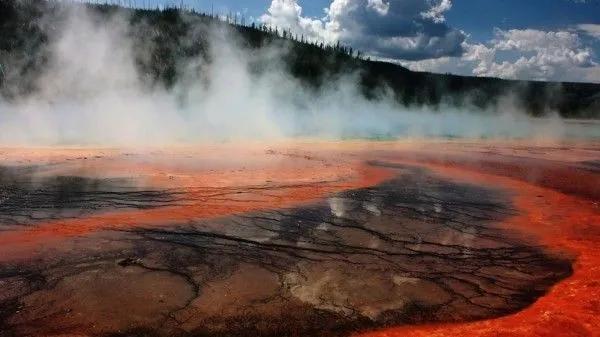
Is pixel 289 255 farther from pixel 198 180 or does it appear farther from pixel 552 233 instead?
pixel 198 180

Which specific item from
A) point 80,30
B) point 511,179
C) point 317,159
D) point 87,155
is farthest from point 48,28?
point 511,179

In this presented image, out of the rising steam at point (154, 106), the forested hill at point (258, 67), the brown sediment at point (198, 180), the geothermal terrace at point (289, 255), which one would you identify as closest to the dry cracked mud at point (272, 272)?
the geothermal terrace at point (289, 255)

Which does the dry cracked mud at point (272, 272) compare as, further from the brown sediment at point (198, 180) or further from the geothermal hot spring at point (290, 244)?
the brown sediment at point (198, 180)

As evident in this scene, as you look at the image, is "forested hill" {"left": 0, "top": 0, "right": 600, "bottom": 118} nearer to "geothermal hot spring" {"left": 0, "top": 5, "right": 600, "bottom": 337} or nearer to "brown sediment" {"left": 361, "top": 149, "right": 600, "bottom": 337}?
"geothermal hot spring" {"left": 0, "top": 5, "right": 600, "bottom": 337}

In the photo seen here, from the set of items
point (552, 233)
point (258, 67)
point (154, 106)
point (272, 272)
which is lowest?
point (272, 272)

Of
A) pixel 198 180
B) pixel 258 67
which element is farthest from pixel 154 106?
pixel 258 67

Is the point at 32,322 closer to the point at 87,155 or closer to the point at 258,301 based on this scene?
the point at 258,301

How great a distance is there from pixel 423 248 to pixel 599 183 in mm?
6798

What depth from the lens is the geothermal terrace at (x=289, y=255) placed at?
3.27 meters

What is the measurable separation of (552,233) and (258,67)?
29.7 metres

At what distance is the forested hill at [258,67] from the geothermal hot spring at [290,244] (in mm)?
16269

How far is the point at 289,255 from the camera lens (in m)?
4.45

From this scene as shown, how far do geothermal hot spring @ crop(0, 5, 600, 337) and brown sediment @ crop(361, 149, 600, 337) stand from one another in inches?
0.8

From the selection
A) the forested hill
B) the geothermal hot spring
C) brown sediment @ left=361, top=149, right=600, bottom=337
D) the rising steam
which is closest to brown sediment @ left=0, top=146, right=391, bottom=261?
the geothermal hot spring
